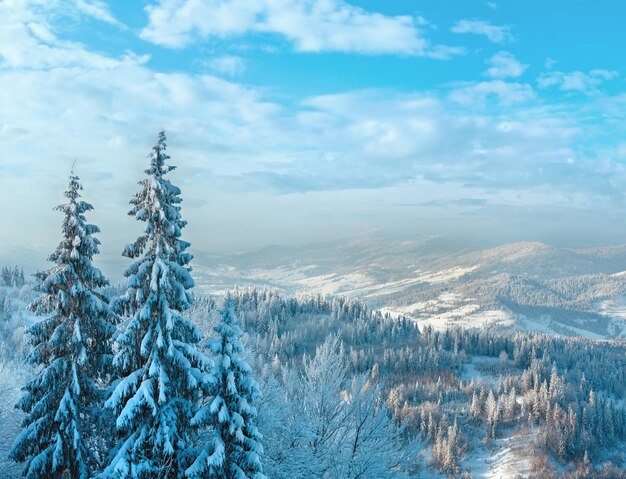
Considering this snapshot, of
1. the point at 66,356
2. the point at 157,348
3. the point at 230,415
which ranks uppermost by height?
the point at 157,348

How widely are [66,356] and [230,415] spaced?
8.21 meters

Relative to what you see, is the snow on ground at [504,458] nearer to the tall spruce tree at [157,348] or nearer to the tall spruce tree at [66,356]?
the tall spruce tree at [157,348]

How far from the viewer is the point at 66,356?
70.5 ft

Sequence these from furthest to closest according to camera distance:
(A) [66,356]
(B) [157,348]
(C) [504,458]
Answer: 1. (C) [504,458]
2. (A) [66,356]
3. (B) [157,348]

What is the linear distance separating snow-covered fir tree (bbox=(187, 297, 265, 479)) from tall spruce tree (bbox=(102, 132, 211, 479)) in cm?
94

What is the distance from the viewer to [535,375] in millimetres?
191750

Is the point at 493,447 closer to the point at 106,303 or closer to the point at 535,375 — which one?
the point at 535,375

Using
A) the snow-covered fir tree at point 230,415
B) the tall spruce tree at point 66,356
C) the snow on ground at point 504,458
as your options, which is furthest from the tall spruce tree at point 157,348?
the snow on ground at point 504,458

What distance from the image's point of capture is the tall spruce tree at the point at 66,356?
20.9 meters

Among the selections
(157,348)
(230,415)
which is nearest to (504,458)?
(230,415)

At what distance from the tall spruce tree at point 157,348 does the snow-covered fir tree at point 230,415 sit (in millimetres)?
938

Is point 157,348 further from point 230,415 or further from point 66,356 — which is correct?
point 66,356

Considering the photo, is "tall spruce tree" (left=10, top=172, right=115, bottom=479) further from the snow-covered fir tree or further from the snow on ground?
the snow on ground

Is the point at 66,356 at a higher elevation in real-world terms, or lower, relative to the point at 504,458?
higher
